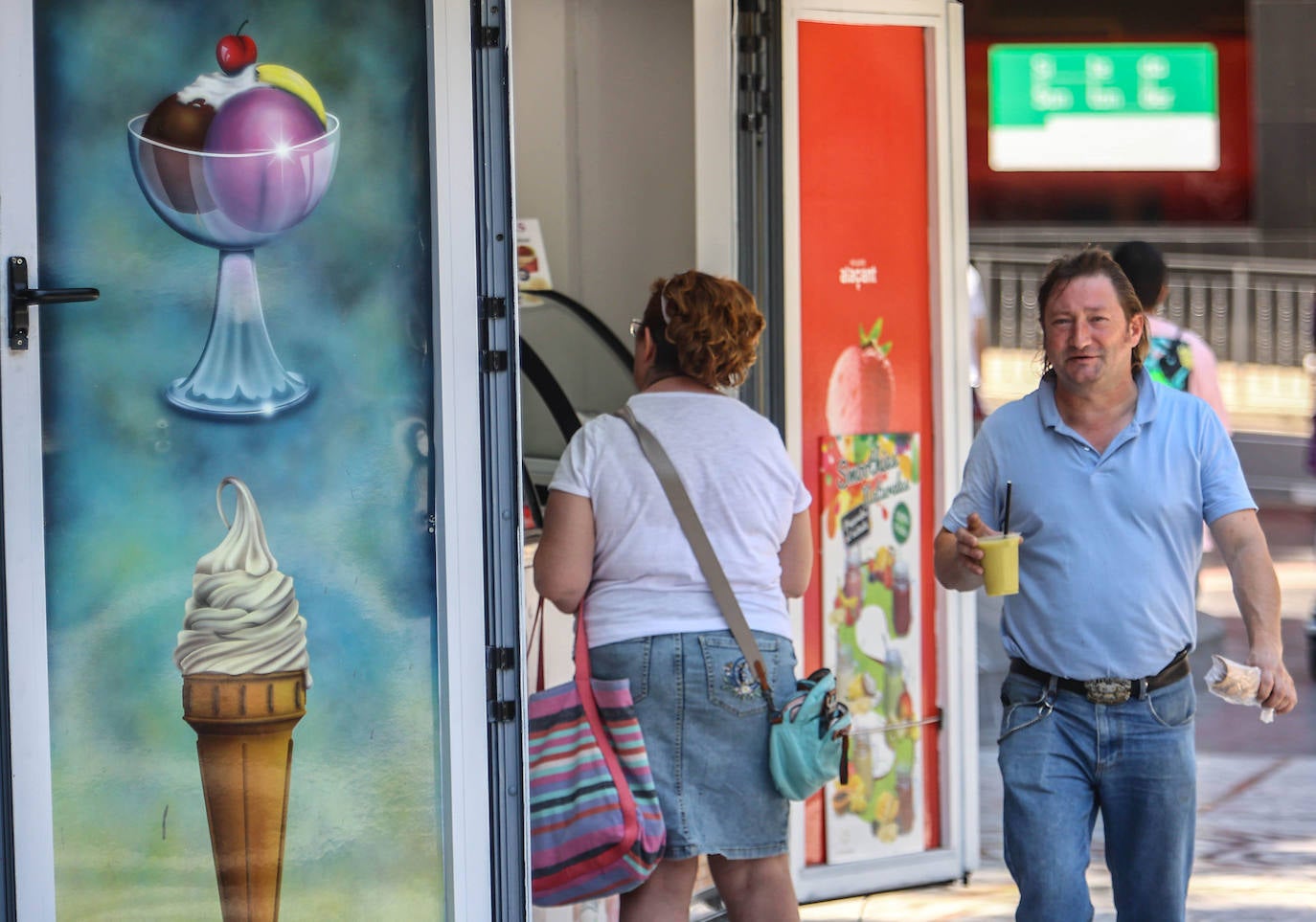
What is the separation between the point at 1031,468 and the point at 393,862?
58.3 inches

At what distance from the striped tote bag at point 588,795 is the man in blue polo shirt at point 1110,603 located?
68 cm

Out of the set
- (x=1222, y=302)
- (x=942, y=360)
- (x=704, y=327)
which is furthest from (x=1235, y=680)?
(x=1222, y=302)

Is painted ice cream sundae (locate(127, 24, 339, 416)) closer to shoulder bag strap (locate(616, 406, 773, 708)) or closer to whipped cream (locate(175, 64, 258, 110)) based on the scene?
whipped cream (locate(175, 64, 258, 110))

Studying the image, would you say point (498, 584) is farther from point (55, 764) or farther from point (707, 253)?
point (707, 253)

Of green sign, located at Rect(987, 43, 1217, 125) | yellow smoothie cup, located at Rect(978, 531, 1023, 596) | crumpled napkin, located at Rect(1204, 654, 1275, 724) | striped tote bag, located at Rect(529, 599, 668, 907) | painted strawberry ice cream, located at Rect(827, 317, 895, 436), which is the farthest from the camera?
green sign, located at Rect(987, 43, 1217, 125)

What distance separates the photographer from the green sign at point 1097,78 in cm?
→ 1498

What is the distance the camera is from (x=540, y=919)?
4059mm

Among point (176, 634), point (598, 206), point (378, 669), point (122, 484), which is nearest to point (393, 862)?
point (378, 669)

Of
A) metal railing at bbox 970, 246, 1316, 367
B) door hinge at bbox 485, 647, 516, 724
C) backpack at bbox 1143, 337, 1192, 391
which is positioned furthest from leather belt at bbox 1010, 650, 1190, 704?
metal railing at bbox 970, 246, 1316, 367

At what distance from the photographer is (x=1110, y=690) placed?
3131 millimetres

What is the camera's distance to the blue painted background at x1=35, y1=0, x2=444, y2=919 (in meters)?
3.18

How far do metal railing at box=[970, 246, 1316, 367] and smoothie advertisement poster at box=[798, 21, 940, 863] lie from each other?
951 centimetres

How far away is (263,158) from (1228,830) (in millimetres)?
3803

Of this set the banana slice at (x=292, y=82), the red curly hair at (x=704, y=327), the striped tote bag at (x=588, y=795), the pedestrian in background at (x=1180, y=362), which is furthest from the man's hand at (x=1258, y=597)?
the pedestrian in background at (x=1180, y=362)
